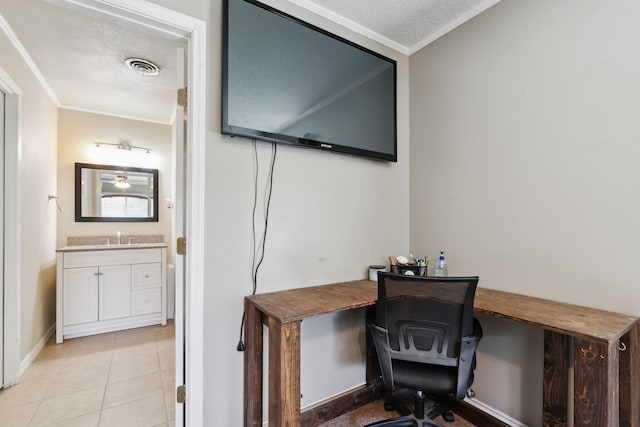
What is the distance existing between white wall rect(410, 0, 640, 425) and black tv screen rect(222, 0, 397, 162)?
0.42 m

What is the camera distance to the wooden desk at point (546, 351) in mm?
1016

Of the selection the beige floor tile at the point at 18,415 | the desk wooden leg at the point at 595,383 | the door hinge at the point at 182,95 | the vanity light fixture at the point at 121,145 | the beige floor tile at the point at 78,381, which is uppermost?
the vanity light fixture at the point at 121,145

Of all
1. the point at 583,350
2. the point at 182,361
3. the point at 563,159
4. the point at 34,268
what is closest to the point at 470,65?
the point at 563,159

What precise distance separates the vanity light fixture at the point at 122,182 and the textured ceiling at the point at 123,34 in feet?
3.47

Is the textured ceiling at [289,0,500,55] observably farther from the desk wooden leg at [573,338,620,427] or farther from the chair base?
the chair base

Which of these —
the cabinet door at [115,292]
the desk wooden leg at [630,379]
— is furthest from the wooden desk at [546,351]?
the cabinet door at [115,292]

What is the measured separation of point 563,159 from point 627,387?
1.03 m

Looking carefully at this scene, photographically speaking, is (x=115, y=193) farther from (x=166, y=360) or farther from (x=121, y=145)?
(x=166, y=360)

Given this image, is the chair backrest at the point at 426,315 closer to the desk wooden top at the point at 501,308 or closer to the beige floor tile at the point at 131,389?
the desk wooden top at the point at 501,308

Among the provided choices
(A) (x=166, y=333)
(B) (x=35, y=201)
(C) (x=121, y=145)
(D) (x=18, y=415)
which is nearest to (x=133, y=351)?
(A) (x=166, y=333)

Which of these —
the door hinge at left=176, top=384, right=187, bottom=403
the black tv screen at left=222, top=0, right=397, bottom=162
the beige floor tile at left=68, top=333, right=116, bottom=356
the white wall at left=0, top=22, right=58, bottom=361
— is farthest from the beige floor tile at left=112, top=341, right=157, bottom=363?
the black tv screen at left=222, top=0, right=397, bottom=162

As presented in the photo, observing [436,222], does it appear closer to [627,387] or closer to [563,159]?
[563,159]

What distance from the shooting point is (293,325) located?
1.21 metres

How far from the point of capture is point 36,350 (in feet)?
8.50
